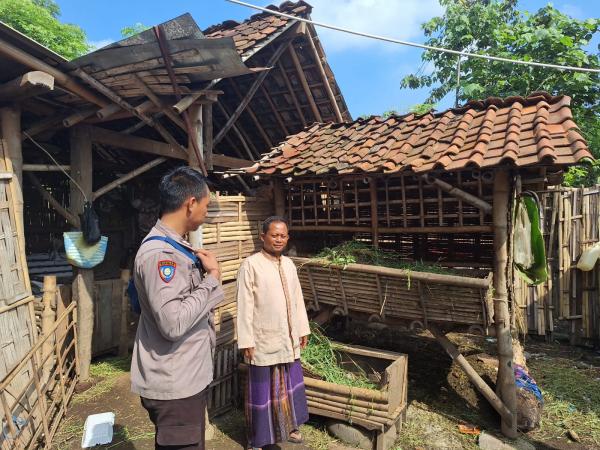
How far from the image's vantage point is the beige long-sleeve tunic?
11.0 ft

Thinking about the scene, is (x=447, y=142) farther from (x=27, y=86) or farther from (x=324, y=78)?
(x=27, y=86)

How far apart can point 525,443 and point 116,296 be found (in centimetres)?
556

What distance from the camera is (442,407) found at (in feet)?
15.2

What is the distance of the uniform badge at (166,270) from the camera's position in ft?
6.04

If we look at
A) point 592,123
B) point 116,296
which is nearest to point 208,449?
point 116,296

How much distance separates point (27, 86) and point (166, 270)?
9.93 feet

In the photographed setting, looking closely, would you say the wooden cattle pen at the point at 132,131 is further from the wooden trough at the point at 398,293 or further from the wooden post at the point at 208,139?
the wooden trough at the point at 398,293

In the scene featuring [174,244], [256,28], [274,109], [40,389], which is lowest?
[40,389]

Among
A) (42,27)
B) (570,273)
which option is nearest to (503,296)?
(570,273)

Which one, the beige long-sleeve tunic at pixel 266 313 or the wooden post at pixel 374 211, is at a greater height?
the wooden post at pixel 374 211

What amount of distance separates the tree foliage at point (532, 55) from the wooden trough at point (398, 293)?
24.3 feet

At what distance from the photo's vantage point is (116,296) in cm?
581

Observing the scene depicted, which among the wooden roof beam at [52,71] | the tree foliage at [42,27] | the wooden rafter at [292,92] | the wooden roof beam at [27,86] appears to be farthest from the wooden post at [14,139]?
the tree foliage at [42,27]

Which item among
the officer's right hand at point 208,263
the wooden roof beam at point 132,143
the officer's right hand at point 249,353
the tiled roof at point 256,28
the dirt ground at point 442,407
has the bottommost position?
the dirt ground at point 442,407
